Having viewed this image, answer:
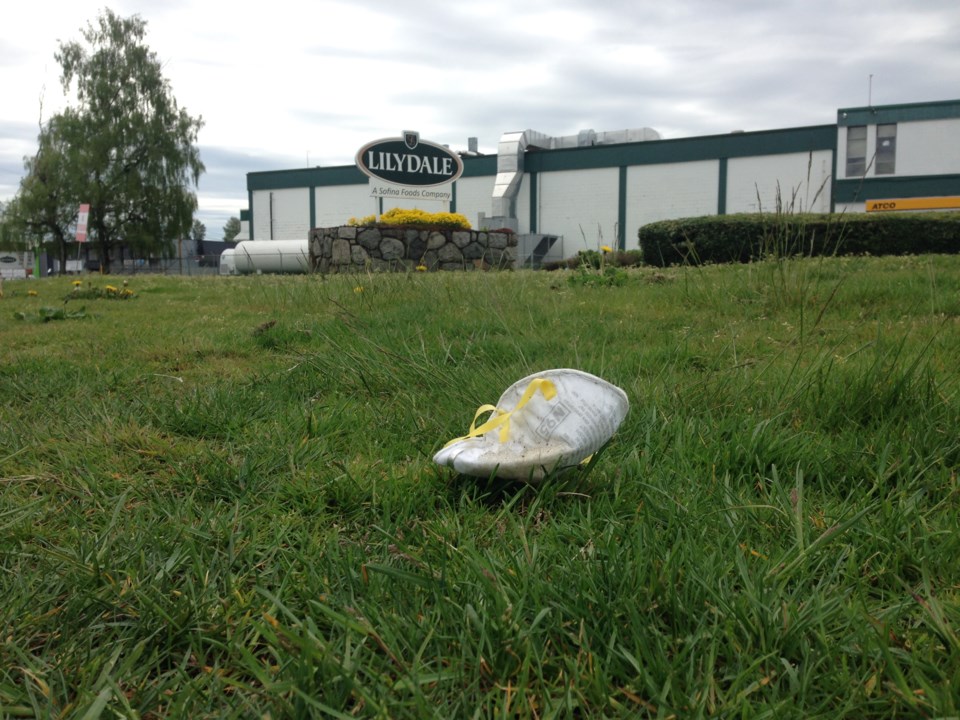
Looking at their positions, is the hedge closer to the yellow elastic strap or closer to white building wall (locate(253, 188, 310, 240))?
the yellow elastic strap

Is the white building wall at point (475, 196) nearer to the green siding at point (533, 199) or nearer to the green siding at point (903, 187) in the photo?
the green siding at point (533, 199)

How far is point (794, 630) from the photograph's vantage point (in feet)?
4.09

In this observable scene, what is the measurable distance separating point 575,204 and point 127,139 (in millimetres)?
22761

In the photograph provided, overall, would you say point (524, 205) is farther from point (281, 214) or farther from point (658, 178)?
point (281, 214)

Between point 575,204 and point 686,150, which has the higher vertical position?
point 686,150

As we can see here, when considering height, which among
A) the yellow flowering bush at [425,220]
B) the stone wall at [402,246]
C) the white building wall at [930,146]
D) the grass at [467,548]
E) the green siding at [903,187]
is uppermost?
the white building wall at [930,146]

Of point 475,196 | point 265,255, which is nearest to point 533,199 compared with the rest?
point 475,196

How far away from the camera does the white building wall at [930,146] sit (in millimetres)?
30484

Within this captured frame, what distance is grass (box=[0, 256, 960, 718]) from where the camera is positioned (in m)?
1.18

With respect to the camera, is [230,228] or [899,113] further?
[230,228]

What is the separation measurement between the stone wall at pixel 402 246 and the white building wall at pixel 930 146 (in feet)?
73.8

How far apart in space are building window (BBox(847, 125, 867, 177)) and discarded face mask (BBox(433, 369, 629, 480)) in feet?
113

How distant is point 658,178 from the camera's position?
115 ft

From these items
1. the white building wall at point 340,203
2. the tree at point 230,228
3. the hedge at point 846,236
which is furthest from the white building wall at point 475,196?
the tree at point 230,228
